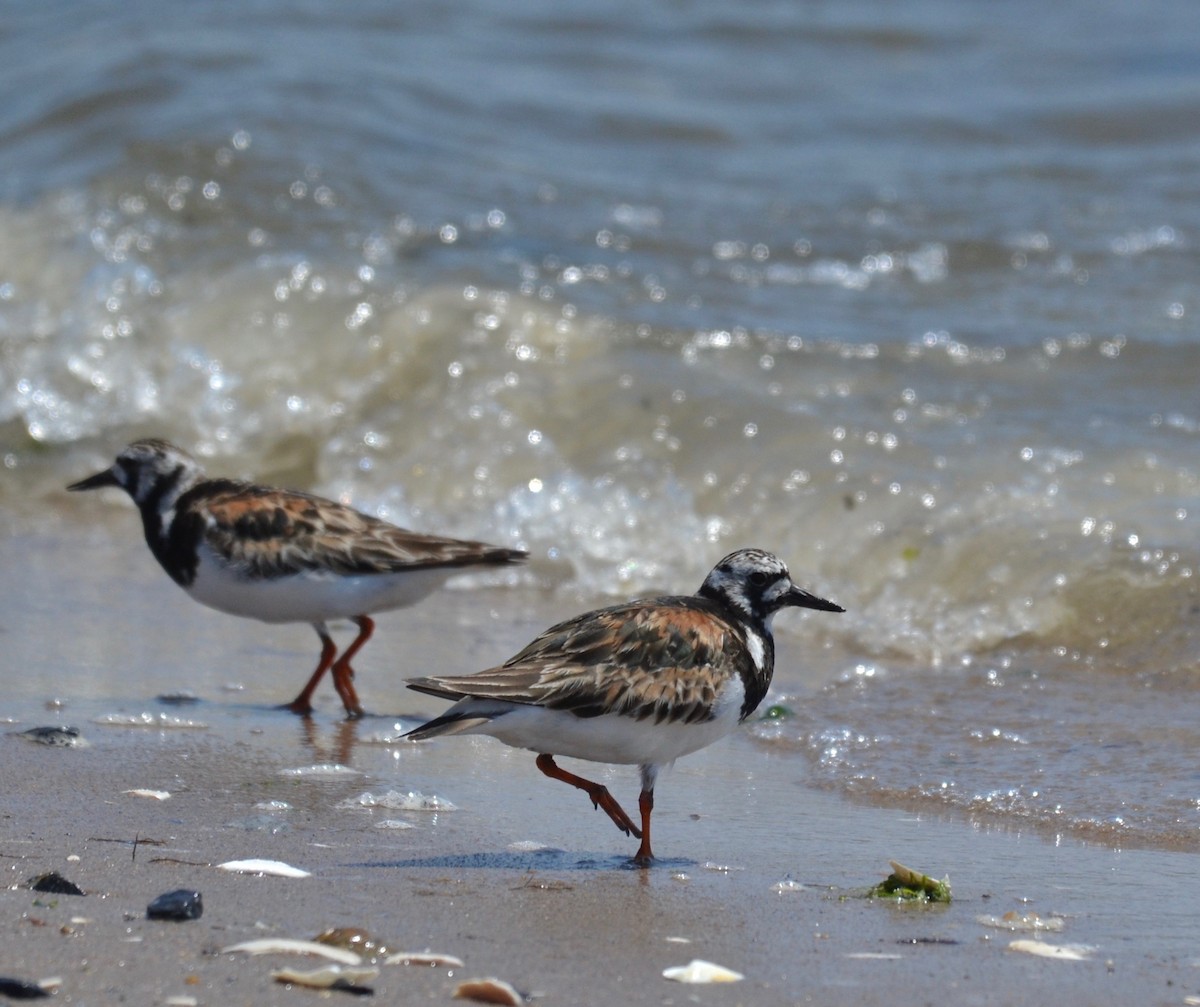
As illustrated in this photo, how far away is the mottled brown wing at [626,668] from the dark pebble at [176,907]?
623mm

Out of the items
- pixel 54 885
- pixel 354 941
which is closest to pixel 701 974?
pixel 354 941

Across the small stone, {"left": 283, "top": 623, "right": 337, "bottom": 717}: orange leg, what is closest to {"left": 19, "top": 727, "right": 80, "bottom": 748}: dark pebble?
the small stone

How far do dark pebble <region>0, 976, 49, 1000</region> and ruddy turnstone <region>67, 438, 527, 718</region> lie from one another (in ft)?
7.61

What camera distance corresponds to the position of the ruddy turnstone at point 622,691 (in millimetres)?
3420

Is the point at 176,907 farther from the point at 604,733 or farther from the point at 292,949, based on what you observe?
the point at 604,733

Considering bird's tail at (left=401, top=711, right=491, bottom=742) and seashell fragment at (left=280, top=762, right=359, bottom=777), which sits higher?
bird's tail at (left=401, top=711, right=491, bottom=742)

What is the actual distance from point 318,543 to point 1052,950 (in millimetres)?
2631

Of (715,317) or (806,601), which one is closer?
(806,601)

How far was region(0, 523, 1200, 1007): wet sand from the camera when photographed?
270cm

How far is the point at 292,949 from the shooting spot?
2.68m

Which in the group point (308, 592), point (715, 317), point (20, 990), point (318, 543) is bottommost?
point (20, 990)

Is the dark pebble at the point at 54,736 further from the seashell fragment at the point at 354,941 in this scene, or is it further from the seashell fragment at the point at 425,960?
the seashell fragment at the point at 425,960

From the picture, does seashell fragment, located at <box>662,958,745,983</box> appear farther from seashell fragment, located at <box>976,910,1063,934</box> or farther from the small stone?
the small stone

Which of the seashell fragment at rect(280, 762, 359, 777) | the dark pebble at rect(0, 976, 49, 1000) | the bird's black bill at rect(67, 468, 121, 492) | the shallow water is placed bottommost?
the dark pebble at rect(0, 976, 49, 1000)
